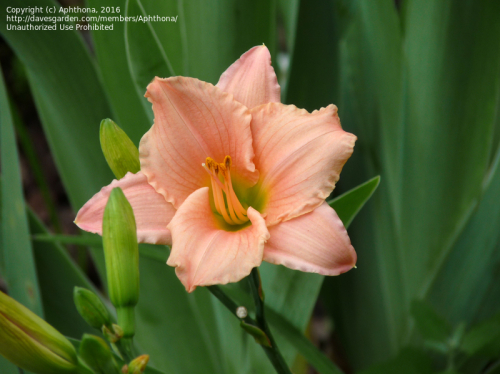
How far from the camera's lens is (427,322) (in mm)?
537

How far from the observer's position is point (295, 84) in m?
0.60

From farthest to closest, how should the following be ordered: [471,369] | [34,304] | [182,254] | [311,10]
Result: [471,369], [311,10], [34,304], [182,254]

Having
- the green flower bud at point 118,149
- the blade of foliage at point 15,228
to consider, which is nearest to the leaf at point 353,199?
the green flower bud at point 118,149

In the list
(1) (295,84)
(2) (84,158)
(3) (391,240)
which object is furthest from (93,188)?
(3) (391,240)

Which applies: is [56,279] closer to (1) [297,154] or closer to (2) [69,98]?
(2) [69,98]

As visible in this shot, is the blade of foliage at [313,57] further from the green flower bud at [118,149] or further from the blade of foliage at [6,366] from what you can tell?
the blade of foliage at [6,366]

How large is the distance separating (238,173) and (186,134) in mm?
64

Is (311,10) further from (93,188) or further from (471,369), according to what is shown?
(471,369)

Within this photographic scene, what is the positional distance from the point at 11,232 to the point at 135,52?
23 cm

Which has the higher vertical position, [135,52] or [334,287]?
[135,52]

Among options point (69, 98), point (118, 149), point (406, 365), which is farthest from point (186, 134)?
point (406, 365)

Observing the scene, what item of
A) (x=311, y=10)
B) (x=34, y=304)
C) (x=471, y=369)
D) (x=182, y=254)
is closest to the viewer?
(x=182, y=254)

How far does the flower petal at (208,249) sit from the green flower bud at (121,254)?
32 millimetres

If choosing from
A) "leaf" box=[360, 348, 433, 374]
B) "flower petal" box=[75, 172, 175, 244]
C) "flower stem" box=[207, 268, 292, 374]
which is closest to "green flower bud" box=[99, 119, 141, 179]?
"flower petal" box=[75, 172, 175, 244]
